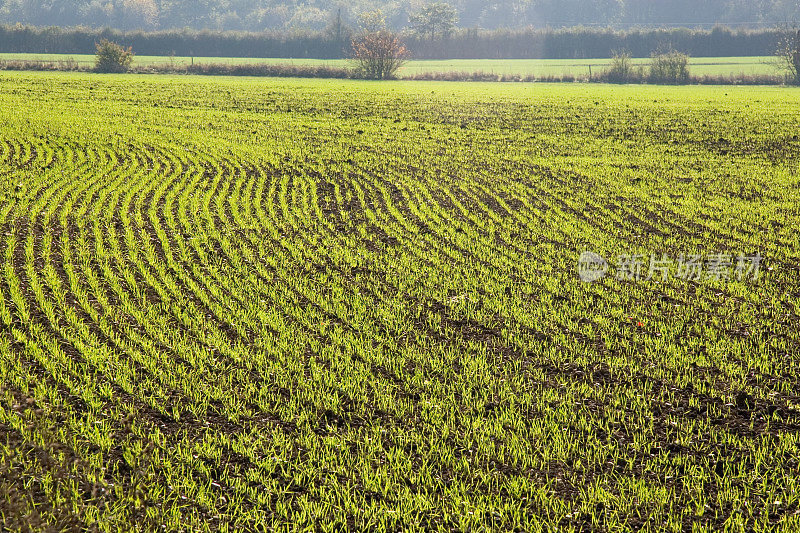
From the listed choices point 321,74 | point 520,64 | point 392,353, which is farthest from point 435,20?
point 392,353

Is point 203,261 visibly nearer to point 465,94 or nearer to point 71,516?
point 71,516

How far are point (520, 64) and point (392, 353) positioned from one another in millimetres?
80508

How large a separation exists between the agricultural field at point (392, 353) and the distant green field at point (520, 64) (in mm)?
56991

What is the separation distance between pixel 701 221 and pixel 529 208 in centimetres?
331

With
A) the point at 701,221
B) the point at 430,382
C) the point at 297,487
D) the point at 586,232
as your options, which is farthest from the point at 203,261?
the point at 701,221

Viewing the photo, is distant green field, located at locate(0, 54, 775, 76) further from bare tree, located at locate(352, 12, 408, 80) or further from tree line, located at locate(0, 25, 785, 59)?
bare tree, located at locate(352, 12, 408, 80)

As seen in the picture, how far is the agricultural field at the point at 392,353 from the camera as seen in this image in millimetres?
5102

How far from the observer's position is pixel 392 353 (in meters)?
7.43

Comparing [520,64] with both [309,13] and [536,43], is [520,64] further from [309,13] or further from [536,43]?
[309,13]

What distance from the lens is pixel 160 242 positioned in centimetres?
1121

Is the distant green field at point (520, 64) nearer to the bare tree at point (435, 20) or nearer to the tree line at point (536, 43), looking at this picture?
the tree line at point (536, 43)

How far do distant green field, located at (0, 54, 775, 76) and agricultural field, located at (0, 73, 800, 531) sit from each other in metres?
57.0

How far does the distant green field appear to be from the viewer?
7000 centimetres

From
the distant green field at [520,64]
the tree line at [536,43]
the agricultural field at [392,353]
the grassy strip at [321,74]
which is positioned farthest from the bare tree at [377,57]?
the agricultural field at [392,353]
